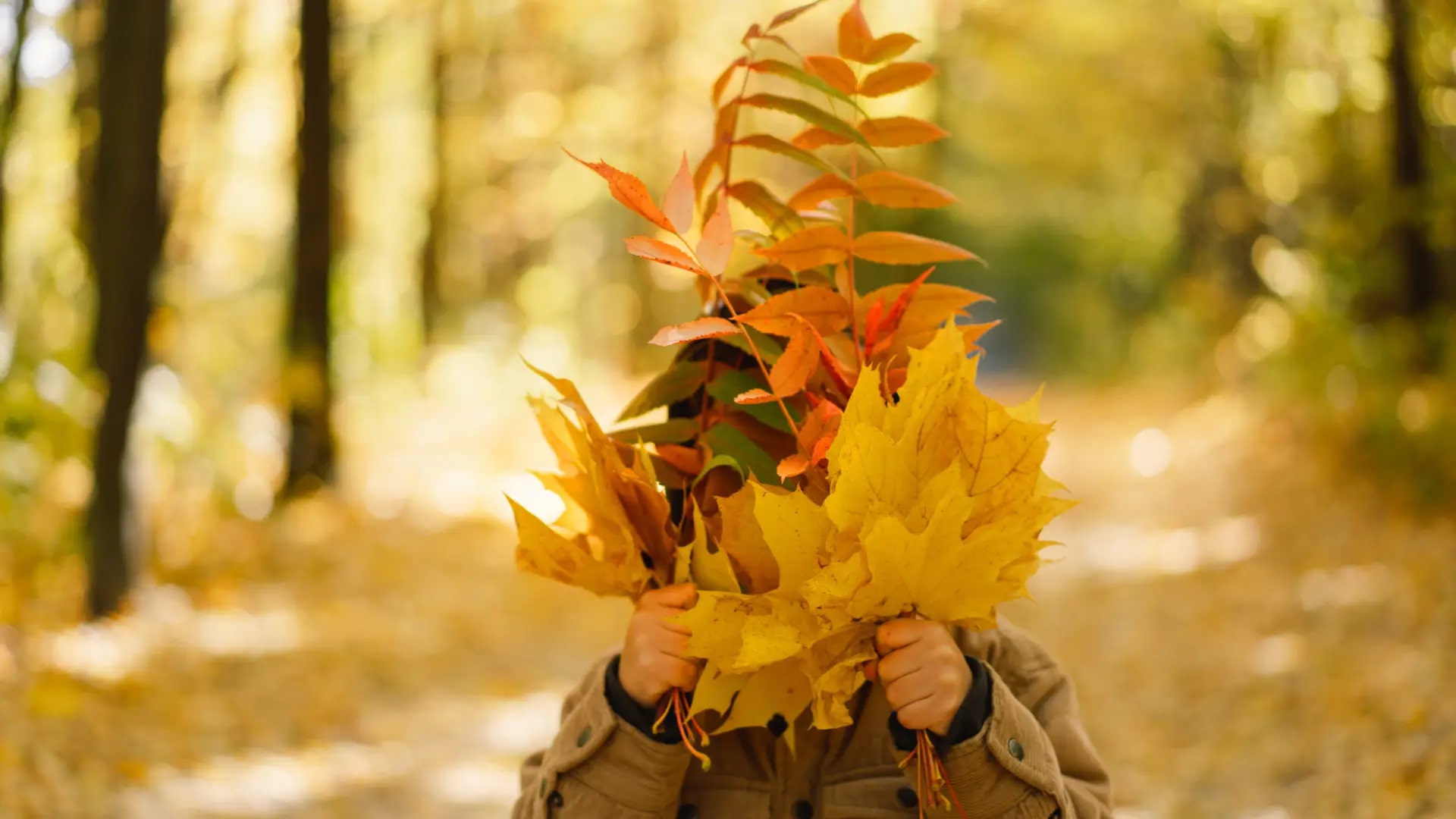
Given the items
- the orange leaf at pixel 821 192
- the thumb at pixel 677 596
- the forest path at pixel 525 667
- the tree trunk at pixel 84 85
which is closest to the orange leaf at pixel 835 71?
the orange leaf at pixel 821 192

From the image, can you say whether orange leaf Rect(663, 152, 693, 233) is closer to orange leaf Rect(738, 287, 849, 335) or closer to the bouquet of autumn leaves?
the bouquet of autumn leaves

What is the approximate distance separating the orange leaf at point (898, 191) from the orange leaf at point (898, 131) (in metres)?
0.06

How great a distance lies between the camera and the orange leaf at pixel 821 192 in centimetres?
152

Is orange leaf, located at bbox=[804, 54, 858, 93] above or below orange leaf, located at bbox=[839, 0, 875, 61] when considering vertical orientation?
below

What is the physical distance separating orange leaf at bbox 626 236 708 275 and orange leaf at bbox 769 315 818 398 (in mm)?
136

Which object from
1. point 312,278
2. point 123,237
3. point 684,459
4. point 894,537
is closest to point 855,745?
point 684,459

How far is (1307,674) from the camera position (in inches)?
197

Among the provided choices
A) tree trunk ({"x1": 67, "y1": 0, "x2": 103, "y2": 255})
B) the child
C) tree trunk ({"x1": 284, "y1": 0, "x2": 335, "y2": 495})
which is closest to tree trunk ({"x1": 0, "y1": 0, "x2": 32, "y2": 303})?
tree trunk ({"x1": 67, "y1": 0, "x2": 103, "y2": 255})

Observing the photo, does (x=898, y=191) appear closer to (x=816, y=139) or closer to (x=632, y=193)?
(x=816, y=139)

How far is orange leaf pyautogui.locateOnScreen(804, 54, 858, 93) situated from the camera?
149 cm

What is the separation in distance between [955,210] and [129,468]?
1418 centimetres

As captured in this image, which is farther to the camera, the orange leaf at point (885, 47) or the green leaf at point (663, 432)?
the green leaf at point (663, 432)

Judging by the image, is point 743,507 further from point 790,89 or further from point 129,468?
point 790,89

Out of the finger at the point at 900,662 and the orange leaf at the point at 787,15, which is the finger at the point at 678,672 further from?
the orange leaf at the point at 787,15
